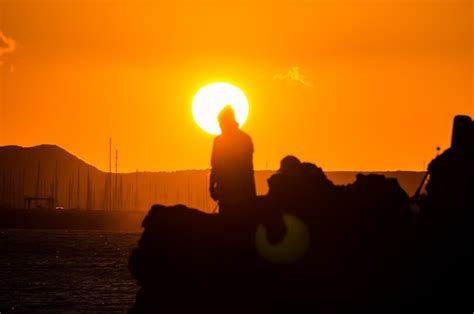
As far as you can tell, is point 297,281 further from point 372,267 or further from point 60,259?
point 60,259

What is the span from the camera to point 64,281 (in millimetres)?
79312

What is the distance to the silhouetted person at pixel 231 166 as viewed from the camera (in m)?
25.6

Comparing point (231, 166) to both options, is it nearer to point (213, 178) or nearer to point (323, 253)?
point (213, 178)

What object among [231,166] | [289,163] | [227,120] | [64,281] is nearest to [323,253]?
[289,163]

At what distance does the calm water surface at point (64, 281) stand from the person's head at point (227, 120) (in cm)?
3162

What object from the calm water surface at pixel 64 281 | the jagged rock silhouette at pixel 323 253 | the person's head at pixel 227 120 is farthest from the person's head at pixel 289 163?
the calm water surface at pixel 64 281

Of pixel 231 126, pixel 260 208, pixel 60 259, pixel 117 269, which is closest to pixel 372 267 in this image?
pixel 260 208

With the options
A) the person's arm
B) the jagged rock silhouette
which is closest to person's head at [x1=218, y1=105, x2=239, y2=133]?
the person's arm

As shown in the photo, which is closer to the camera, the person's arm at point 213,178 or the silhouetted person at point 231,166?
the silhouetted person at point 231,166

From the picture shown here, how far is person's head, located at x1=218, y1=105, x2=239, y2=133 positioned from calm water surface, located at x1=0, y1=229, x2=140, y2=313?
31.6 metres

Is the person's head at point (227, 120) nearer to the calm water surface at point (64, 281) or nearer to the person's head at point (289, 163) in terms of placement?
the person's head at point (289, 163)

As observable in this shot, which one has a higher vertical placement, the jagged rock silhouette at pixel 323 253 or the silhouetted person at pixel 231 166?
the silhouetted person at pixel 231 166

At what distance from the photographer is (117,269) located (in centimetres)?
9519

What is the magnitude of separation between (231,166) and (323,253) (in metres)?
3.03
